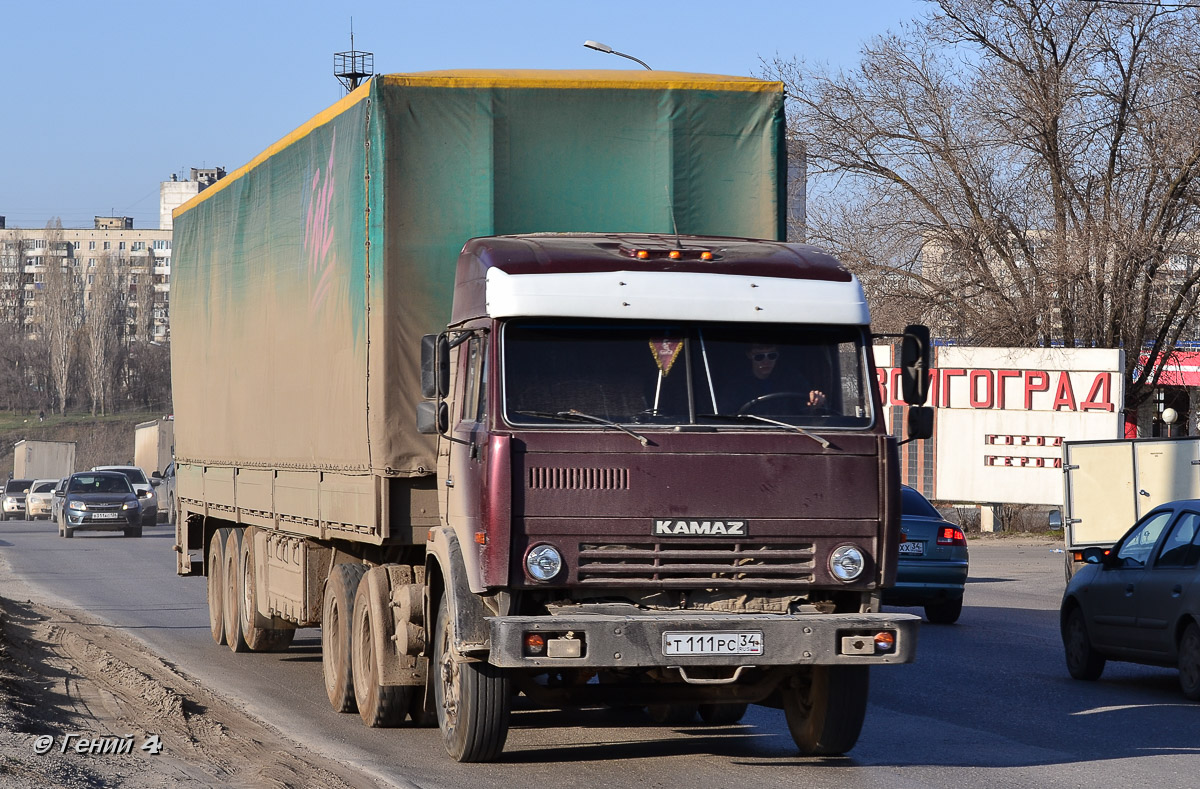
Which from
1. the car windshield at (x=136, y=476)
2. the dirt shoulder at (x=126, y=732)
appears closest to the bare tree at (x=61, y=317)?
the car windshield at (x=136, y=476)

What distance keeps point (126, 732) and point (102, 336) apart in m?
136

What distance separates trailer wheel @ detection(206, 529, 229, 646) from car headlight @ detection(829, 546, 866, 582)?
836cm

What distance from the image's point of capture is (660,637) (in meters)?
7.70

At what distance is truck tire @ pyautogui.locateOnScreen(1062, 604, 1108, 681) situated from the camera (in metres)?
13.2

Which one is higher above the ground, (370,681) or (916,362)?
(916,362)

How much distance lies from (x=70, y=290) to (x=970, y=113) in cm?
11603

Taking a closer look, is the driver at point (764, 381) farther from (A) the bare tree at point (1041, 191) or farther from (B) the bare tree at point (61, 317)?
(B) the bare tree at point (61, 317)

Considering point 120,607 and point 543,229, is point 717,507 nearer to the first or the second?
point 543,229

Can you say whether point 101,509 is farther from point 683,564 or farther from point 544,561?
point 683,564

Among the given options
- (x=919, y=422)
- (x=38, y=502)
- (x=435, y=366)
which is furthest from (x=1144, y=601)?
(x=38, y=502)

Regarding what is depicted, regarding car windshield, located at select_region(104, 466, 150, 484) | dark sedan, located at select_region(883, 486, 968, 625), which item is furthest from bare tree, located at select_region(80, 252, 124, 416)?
dark sedan, located at select_region(883, 486, 968, 625)

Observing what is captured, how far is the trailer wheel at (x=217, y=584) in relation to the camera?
15078 millimetres

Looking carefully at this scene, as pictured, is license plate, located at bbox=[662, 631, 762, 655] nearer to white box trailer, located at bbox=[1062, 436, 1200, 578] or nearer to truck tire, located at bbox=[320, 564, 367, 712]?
truck tire, located at bbox=[320, 564, 367, 712]

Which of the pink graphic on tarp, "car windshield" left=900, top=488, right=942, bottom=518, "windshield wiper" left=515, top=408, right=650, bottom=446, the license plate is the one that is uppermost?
the pink graphic on tarp
